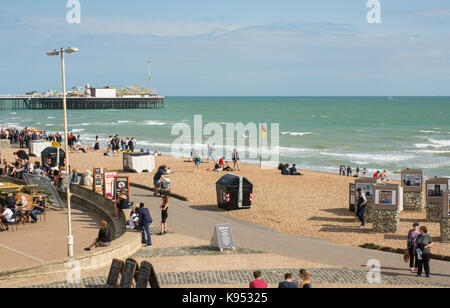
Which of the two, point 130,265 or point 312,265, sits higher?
point 130,265

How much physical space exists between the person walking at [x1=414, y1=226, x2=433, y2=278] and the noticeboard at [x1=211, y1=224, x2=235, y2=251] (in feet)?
14.7

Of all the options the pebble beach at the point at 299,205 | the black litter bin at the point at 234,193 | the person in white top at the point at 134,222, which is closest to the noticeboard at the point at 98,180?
the pebble beach at the point at 299,205

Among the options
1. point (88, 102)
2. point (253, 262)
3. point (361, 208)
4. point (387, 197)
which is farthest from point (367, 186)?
point (88, 102)

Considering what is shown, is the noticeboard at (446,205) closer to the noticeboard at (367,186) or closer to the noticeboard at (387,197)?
the noticeboard at (387,197)

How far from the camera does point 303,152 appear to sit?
5538 cm

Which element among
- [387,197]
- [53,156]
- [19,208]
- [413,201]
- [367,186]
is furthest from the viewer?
[53,156]

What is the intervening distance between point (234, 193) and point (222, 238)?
5764 millimetres

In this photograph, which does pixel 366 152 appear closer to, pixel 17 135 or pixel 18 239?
pixel 17 135

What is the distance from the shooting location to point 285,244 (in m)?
15.1

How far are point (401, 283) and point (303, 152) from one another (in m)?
44.1

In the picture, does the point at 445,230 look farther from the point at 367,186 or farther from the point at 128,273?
the point at 128,273

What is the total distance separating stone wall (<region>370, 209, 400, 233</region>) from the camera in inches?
643

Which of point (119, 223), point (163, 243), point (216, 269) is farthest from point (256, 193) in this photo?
point (216, 269)
